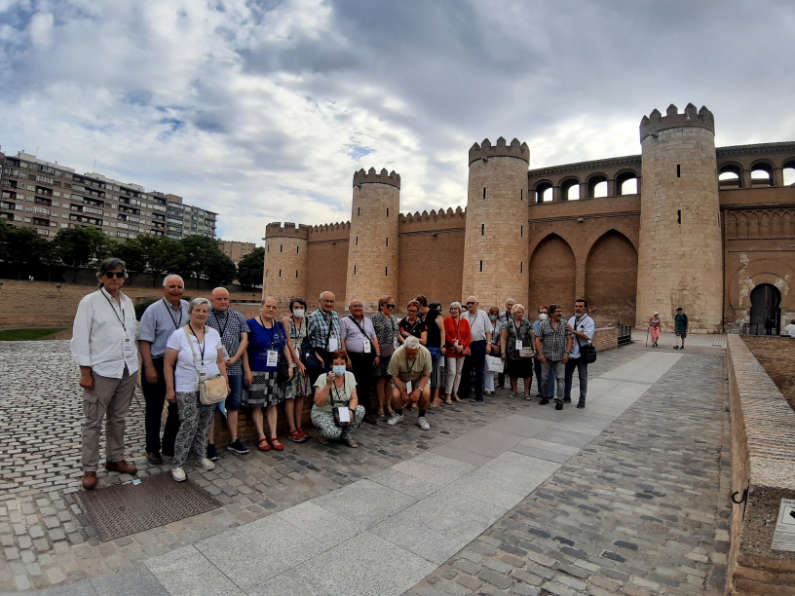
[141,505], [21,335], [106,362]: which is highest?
[106,362]

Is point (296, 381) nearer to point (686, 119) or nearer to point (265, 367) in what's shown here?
point (265, 367)

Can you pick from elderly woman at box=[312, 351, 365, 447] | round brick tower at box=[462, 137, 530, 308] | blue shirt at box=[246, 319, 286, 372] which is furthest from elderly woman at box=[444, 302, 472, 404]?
round brick tower at box=[462, 137, 530, 308]

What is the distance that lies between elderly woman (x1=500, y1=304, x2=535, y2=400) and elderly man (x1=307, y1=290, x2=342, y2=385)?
3665 mm

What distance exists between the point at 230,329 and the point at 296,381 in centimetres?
97

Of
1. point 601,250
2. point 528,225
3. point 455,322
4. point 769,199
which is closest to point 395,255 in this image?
point 528,225

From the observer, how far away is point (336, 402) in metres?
5.01

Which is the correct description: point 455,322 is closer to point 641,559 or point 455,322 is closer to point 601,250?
point 641,559

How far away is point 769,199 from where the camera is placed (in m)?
21.9

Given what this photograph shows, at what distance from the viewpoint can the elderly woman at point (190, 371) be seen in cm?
403

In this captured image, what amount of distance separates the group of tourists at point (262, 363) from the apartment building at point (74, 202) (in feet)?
237

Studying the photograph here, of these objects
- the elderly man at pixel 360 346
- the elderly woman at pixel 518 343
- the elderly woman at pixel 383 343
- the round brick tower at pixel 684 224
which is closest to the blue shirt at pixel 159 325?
the elderly man at pixel 360 346

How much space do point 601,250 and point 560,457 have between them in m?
23.6

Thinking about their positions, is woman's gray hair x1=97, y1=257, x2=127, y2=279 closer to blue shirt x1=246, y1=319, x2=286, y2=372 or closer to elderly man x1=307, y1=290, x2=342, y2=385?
blue shirt x1=246, y1=319, x2=286, y2=372

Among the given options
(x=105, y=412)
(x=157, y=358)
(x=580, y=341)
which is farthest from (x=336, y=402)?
(x=580, y=341)
